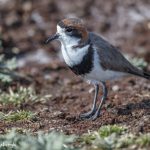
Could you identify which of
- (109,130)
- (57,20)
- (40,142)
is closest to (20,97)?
(109,130)

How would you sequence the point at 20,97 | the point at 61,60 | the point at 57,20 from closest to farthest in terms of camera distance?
the point at 20,97 → the point at 61,60 → the point at 57,20

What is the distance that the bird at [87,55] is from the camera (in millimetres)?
7773

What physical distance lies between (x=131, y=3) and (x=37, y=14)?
2.08m

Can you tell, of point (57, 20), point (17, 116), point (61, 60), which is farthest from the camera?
point (57, 20)

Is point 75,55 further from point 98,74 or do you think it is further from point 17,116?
point 17,116

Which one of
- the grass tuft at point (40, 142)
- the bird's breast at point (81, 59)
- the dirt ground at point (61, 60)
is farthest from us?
the bird's breast at point (81, 59)

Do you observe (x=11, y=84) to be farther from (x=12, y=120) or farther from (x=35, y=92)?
(x=12, y=120)

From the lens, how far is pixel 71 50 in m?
7.86

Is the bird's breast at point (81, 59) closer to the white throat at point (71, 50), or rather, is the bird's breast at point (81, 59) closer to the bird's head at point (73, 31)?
the white throat at point (71, 50)

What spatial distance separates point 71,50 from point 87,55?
249 mm

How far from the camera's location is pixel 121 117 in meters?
7.59

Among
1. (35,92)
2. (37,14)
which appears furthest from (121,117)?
(37,14)

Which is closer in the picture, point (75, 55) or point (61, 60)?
point (75, 55)

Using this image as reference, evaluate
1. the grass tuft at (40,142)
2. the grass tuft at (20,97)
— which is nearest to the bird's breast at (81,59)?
the grass tuft at (20,97)
